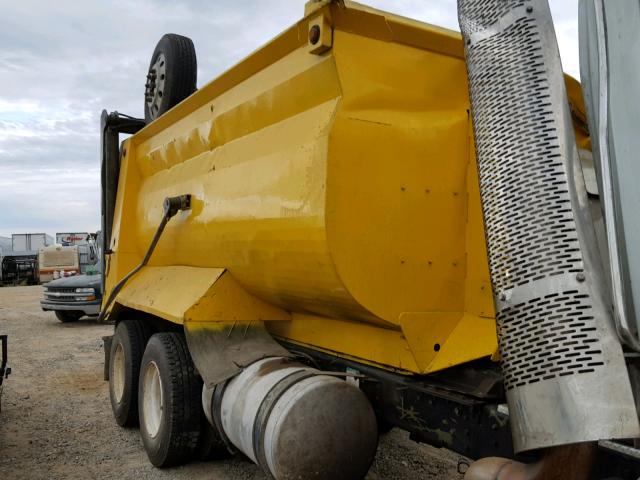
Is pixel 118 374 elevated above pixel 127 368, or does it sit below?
below

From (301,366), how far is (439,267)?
0.98m

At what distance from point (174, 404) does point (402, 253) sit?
2.15 metres

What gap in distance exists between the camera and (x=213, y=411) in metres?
3.72

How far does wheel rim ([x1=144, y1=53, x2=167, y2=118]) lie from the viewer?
20.1 feet

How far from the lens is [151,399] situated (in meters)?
4.78

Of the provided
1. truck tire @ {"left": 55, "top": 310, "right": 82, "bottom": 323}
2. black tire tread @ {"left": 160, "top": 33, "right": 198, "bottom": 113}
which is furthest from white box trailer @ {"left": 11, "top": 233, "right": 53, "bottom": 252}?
black tire tread @ {"left": 160, "top": 33, "right": 198, "bottom": 113}

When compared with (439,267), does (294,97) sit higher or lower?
higher

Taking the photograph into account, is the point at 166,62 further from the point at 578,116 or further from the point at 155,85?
the point at 578,116

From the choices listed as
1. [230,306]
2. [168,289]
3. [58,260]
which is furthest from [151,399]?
[58,260]

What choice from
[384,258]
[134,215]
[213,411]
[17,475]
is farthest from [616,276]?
[134,215]

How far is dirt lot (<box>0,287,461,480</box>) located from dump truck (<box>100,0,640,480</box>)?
0.30 m

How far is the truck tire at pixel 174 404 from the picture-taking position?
4.20m

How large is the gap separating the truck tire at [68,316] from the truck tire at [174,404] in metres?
10.2

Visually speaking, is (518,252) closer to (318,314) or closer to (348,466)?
(348,466)
